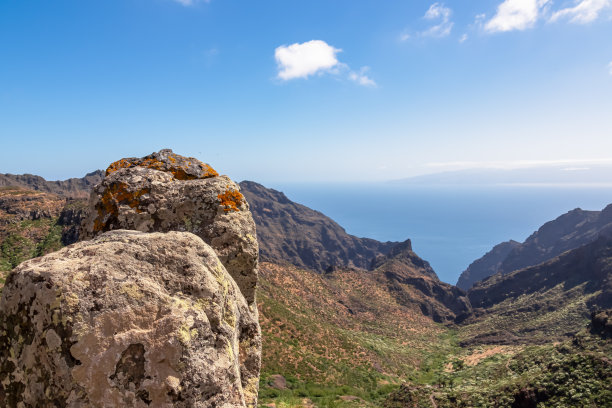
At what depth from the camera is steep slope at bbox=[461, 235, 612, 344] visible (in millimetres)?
59281

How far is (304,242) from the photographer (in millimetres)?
169250

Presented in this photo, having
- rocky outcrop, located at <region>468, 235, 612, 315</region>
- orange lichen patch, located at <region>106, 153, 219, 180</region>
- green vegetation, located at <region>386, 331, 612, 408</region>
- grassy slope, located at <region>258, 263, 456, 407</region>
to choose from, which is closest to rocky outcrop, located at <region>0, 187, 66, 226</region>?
grassy slope, located at <region>258, 263, 456, 407</region>

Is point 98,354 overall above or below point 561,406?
above

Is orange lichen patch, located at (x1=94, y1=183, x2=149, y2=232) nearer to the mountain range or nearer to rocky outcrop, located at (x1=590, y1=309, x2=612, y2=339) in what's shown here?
the mountain range

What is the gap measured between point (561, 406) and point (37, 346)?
1084 inches

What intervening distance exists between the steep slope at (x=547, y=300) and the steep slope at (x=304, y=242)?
273 ft

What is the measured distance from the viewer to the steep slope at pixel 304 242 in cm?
15825

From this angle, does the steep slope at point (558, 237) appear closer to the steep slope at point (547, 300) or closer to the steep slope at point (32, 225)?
the steep slope at point (547, 300)

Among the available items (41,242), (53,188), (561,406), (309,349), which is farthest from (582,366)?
(53,188)

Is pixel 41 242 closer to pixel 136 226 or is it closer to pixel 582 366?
pixel 136 226

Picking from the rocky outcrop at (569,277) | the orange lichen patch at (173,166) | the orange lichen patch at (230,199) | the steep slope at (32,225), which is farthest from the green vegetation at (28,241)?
the rocky outcrop at (569,277)

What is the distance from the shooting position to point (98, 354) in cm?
343

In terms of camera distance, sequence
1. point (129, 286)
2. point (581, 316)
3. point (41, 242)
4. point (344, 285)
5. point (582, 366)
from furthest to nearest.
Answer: point (344, 285), point (581, 316), point (41, 242), point (582, 366), point (129, 286)

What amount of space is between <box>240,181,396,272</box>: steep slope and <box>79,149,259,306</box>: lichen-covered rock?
447 feet
